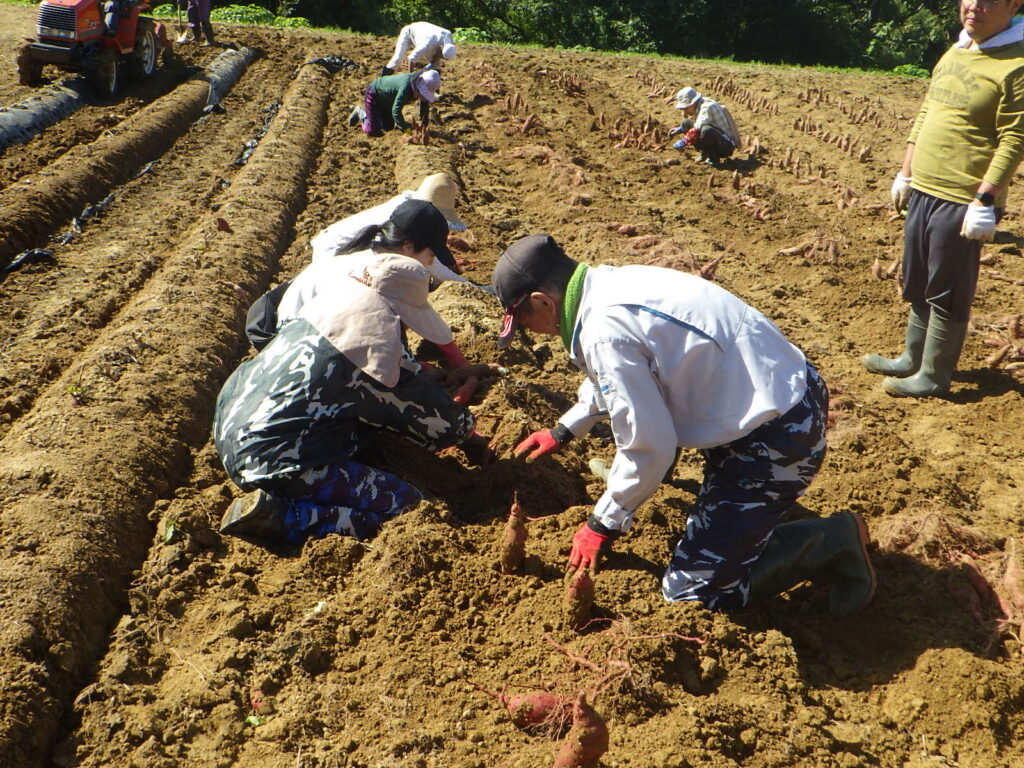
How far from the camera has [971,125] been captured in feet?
13.5

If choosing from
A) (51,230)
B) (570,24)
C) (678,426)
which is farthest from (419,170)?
(570,24)

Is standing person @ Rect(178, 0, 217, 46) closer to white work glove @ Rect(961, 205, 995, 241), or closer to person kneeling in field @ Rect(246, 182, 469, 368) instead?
person kneeling in field @ Rect(246, 182, 469, 368)

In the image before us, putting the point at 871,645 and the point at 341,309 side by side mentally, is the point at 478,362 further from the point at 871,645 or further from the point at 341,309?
→ the point at 871,645

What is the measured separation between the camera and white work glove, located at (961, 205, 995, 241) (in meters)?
3.91

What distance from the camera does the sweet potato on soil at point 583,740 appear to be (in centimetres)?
227

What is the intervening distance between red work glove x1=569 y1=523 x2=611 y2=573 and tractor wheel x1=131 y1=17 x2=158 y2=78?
1205 cm

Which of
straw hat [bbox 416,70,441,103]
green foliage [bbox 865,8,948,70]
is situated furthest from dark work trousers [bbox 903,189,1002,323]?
green foliage [bbox 865,8,948,70]

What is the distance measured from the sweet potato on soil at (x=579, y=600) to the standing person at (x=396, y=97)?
8070 millimetres

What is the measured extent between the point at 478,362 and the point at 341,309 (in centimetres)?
159

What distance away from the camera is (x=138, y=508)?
3668mm

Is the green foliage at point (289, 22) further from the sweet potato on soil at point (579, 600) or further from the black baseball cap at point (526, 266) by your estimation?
the sweet potato on soil at point (579, 600)

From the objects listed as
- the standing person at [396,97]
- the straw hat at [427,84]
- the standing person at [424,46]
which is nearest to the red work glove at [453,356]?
the standing person at [396,97]

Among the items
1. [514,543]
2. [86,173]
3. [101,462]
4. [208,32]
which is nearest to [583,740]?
[514,543]

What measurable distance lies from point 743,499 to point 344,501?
Answer: 1703mm
